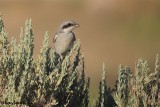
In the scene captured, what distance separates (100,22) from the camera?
1599 inches

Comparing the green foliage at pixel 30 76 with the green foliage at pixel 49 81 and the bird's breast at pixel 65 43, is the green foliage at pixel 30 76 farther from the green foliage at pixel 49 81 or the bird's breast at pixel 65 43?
the bird's breast at pixel 65 43

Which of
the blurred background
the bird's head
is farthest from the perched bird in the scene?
the blurred background

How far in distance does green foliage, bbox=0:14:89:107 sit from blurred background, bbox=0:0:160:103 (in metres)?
21.5

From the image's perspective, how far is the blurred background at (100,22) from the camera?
33.9m

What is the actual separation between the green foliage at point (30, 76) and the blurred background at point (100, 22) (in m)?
21.5

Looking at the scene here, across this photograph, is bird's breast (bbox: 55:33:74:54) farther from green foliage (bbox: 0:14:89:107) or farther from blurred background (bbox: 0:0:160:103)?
blurred background (bbox: 0:0:160:103)

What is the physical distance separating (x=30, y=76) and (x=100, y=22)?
3184cm

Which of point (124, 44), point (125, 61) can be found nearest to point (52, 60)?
point (125, 61)

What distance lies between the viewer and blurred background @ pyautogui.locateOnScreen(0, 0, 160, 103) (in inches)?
1336

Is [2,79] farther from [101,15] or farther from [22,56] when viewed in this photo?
[101,15]

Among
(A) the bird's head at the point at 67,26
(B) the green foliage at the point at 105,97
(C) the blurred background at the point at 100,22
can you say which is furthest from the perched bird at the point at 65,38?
(C) the blurred background at the point at 100,22

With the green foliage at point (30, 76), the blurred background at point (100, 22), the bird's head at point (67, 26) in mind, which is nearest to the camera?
the green foliage at point (30, 76)

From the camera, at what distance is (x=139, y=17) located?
40031 mm

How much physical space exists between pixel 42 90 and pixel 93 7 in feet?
111
